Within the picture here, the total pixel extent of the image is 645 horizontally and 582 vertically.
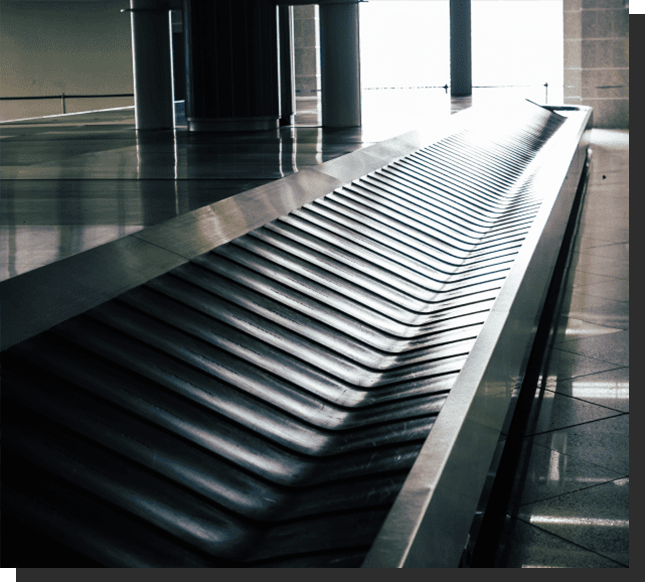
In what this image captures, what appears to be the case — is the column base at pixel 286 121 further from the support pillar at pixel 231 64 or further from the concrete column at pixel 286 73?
the support pillar at pixel 231 64

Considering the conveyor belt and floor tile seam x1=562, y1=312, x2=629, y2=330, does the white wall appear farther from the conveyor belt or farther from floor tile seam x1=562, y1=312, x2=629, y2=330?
the conveyor belt

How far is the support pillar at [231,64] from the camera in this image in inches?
305

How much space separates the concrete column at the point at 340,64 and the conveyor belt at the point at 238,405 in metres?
4.48

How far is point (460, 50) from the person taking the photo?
1759 centimetres

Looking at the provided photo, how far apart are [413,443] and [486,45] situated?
19.8 metres

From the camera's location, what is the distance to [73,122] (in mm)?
10508

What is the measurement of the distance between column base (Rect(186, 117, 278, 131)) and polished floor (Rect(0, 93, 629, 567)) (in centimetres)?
21

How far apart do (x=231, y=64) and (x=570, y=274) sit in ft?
13.1

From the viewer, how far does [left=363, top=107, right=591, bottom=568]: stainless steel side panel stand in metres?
1.73

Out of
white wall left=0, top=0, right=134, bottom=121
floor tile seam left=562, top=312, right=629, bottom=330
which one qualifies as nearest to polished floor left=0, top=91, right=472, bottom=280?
floor tile seam left=562, top=312, right=629, bottom=330

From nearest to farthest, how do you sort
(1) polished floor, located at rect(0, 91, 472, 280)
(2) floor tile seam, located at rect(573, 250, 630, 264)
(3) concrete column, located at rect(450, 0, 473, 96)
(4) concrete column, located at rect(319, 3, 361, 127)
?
(1) polished floor, located at rect(0, 91, 472, 280) < (2) floor tile seam, located at rect(573, 250, 630, 264) < (4) concrete column, located at rect(319, 3, 361, 127) < (3) concrete column, located at rect(450, 0, 473, 96)

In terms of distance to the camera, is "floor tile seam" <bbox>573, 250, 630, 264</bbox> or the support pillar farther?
the support pillar

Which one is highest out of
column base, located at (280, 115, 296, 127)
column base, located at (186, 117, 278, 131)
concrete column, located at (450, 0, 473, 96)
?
concrete column, located at (450, 0, 473, 96)

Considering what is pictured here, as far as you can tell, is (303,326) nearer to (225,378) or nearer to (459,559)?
(225,378)
